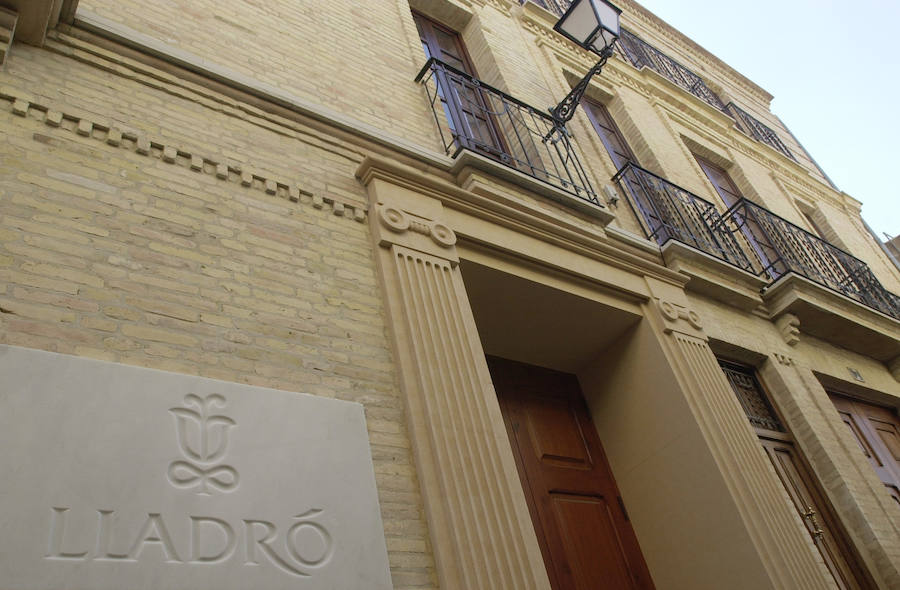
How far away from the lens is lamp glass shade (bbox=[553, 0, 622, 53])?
20.9 ft

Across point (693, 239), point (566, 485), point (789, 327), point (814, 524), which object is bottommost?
point (814, 524)

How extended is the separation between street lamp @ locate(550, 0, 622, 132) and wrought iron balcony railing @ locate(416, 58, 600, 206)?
296 mm

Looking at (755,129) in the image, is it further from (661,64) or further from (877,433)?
Answer: (877,433)

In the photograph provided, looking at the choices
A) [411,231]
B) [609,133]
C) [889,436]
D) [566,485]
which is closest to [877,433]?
[889,436]

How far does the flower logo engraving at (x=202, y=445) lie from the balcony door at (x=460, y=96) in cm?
323

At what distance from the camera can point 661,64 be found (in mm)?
11758

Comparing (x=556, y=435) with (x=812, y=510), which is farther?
(x=812, y=510)

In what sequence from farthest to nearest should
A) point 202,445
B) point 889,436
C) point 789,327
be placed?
1. point 889,436
2. point 789,327
3. point 202,445

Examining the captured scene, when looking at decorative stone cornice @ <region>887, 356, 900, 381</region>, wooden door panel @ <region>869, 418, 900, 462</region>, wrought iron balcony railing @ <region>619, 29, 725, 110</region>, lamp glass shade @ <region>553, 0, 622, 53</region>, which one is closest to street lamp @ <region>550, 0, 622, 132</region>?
lamp glass shade @ <region>553, 0, 622, 53</region>

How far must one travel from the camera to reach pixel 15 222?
116 inches

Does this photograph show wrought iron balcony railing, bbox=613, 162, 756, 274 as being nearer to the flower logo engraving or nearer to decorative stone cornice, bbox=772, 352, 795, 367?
decorative stone cornice, bbox=772, 352, 795, 367

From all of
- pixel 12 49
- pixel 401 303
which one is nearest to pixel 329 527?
pixel 401 303

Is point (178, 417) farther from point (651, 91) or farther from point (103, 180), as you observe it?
point (651, 91)

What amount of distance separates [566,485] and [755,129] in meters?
9.83
